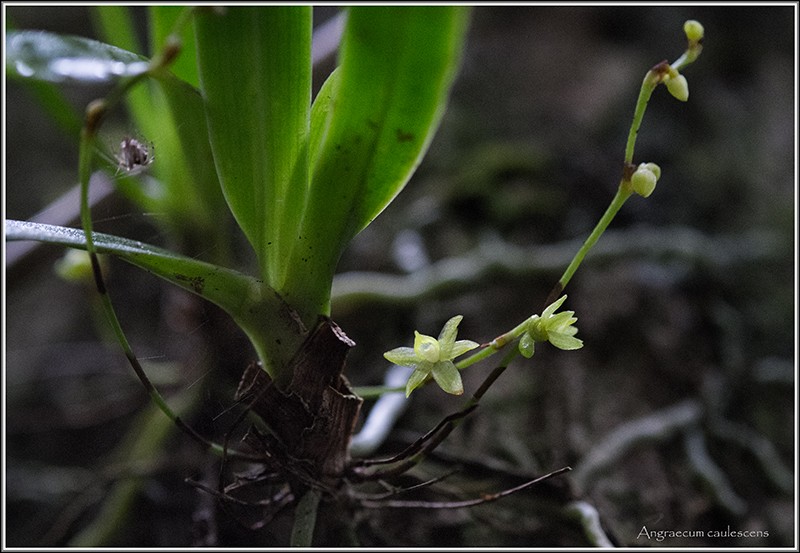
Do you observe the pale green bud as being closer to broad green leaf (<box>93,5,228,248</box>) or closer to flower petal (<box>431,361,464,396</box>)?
broad green leaf (<box>93,5,228,248</box>)

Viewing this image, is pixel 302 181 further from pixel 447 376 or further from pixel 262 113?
pixel 447 376

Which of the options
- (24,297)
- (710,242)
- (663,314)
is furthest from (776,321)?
(24,297)

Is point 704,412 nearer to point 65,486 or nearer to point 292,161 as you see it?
point 292,161

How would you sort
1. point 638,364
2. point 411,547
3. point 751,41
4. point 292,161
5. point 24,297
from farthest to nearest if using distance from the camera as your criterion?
point 751,41 → point 24,297 → point 638,364 → point 411,547 → point 292,161

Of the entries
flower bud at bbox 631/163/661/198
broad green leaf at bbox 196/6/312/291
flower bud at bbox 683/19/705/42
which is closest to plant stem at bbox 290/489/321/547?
broad green leaf at bbox 196/6/312/291

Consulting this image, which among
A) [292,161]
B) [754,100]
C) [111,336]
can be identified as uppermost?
[292,161]

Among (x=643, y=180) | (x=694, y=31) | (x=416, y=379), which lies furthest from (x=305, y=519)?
(x=694, y=31)

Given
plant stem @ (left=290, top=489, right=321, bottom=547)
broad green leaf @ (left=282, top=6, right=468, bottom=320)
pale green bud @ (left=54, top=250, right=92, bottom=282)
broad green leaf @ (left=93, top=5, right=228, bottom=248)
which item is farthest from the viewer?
broad green leaf @ (left=93, top=5, right=228, bottom=248)
